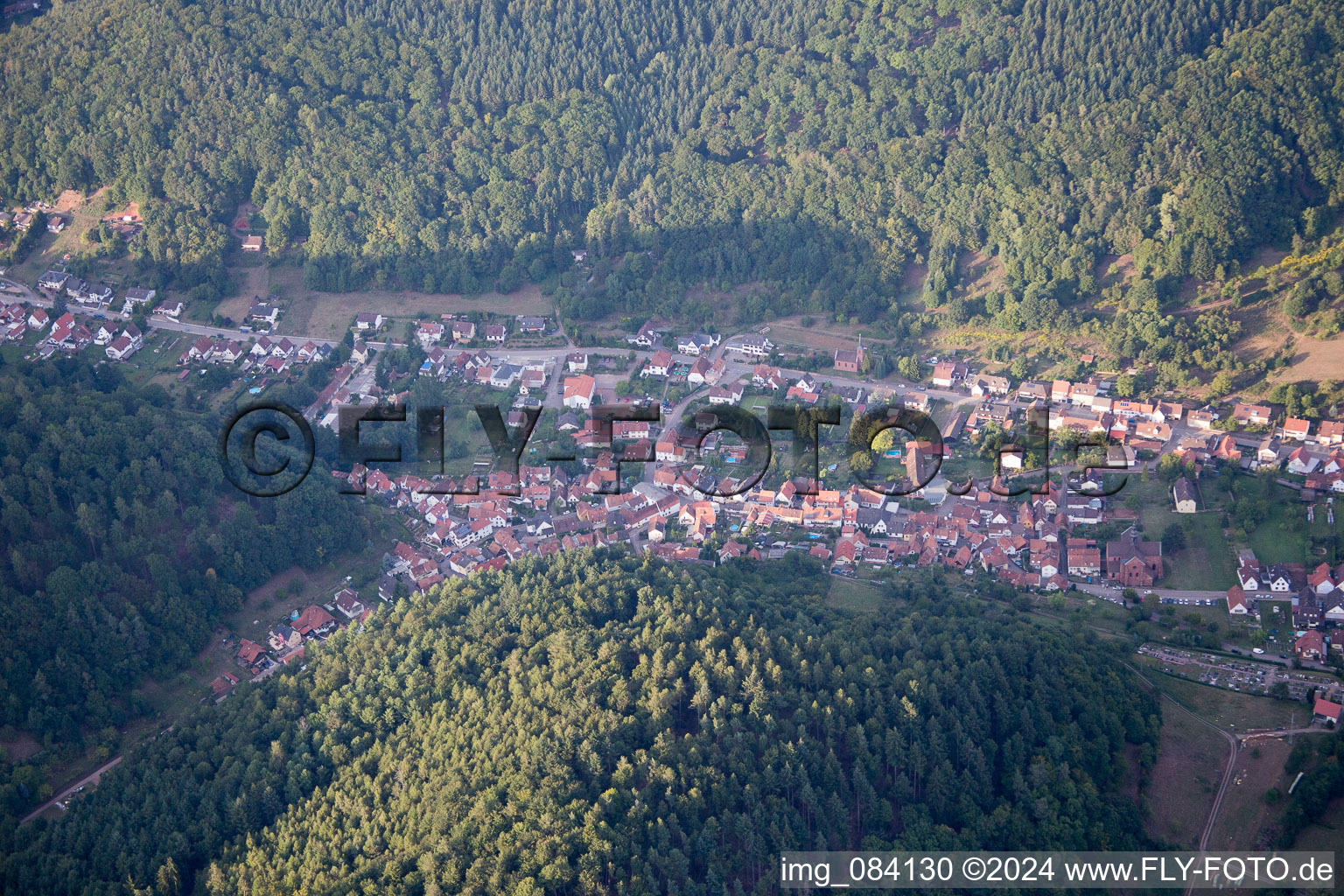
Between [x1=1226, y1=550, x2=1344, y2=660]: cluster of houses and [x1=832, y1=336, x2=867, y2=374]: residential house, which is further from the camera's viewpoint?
[x1=832, y1=336, x2=867, y2=374]: residential house

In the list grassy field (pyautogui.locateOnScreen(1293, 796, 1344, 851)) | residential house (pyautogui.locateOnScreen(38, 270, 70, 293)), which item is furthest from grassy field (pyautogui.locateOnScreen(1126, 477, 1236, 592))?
residential house (pyautogui.locateOnScreen(38, 270, 70, 293))

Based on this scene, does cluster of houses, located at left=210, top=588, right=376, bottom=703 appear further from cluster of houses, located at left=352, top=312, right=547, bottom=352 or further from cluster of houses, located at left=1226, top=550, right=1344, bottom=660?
cluster of houses, located at left=1226, top=550, right=1344, bottom=660

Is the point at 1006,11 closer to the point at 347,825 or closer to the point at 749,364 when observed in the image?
the point at 749,364

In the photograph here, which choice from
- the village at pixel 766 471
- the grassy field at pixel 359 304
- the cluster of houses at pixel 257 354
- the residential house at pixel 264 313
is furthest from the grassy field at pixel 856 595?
the residential house at pixel 264 313

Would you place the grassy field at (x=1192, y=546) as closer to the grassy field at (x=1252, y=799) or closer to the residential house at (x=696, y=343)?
the grassy field at (x=1252, y=799)

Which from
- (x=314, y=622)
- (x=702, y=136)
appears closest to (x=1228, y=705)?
(x=314, y=622)

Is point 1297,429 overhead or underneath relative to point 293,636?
A: overhead

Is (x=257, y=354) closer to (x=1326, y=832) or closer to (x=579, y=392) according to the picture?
(x=579, y=392)
